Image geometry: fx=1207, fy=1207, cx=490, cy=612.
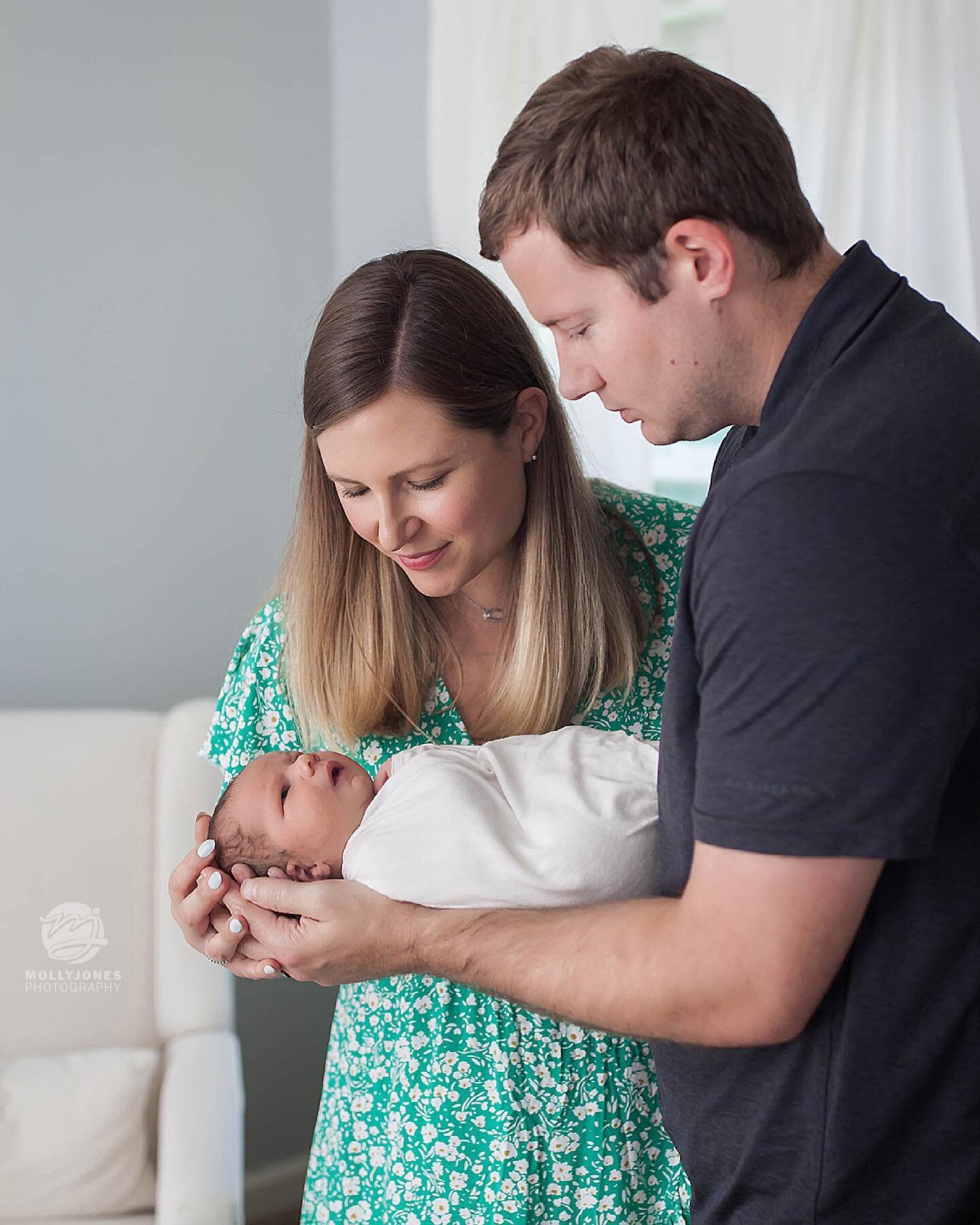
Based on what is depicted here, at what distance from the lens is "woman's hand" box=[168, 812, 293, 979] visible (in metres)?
1.35

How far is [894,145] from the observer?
1.75 metres

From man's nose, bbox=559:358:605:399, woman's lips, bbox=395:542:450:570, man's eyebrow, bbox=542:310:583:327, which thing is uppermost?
man's eyebrow, bbox=542:310:583:327

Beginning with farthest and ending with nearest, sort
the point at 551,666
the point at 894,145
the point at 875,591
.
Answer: the point at 894,145 < the point at 551,666 < the point at 875,591

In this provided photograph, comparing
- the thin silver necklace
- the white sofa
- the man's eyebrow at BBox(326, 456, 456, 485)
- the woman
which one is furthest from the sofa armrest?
the man's eyebrow at BBox(326, 456, 456, 485)

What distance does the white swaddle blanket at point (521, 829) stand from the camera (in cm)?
123

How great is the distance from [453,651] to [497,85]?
4.21ft

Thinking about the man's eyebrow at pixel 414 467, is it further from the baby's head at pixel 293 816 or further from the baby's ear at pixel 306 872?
the baby's ear at pixel 306 872

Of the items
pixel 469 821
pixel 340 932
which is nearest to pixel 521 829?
pixel 469 821

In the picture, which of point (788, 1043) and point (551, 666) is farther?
point (551, 666)

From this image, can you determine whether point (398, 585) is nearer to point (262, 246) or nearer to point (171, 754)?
point (171, 754)

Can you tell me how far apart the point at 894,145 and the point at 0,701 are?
195 centimetres

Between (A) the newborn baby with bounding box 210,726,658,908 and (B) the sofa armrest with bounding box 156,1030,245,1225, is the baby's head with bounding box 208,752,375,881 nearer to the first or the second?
(A) the newborn baby with bounding box 210,726,658,908

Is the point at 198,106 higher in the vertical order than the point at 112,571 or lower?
higher

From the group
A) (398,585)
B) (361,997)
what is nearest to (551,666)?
(398,585)
